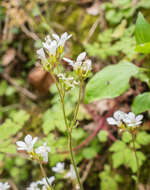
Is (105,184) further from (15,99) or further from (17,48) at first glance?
(17,48)

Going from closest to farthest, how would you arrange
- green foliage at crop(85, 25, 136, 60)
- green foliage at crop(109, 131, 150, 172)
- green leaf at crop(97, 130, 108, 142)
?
green foliage at crop(109, 131, 150, 172), green leaf at crop(97, 130, 108, 142), green foliage at crop(85, 25, 136, 60)

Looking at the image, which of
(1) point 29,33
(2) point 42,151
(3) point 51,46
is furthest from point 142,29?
(1) point 29,33

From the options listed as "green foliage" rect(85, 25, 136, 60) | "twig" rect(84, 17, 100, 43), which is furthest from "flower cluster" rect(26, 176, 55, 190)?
"twig" rect(84, 17, 100, 43)

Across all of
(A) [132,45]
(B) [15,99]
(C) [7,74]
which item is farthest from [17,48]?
(A) [132,45]

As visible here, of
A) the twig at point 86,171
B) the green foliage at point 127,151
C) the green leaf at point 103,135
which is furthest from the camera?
the twig at point 86,171

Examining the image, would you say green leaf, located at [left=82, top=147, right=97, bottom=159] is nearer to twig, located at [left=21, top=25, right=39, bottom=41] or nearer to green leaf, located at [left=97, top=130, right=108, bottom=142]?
green leaf, located at [left=97, top=130, right=108, bottom=142]

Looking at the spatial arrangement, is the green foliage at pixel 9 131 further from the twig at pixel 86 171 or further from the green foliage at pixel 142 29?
the green foliage at pixel 142 29

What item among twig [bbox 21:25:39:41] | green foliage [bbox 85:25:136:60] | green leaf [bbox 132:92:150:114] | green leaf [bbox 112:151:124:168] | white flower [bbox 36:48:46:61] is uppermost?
twig [bbox 21:25:39:41]

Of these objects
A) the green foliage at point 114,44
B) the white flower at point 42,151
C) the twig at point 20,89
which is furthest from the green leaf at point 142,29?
the twig at point 20,89
